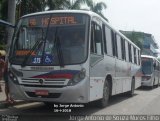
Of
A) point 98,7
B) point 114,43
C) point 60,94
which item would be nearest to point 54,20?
point 60,94

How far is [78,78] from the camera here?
1032 cm

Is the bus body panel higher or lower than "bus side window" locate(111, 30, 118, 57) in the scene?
lower

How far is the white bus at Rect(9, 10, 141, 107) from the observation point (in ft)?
33.8

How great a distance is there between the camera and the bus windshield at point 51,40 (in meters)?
10.5

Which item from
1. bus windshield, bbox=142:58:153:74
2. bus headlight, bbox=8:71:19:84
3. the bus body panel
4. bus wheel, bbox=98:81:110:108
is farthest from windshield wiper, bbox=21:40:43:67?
bus windshield, bbox=142:58:153:74

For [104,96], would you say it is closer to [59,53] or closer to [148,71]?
[59,53]

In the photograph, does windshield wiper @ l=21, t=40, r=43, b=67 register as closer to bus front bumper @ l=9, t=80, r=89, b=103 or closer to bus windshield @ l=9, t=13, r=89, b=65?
bus windshield @ l=9, t=13, r=89, b=65

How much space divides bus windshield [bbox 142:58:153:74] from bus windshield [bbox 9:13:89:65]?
17.8 metres

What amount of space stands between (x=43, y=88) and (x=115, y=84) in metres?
4.71

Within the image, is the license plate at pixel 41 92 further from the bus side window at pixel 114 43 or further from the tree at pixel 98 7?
the tree at pixel 98 7

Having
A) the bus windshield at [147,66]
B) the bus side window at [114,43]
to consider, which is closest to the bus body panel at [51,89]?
the bus side window at [114,43]

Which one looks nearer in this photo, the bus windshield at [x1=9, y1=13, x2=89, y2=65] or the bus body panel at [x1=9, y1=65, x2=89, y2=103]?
the bus body panel at [x1=9, y1=65, x2=89, y2=103]

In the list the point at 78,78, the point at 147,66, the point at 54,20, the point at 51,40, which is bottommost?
the point at 78,78

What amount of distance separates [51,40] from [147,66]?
18.5 meters
